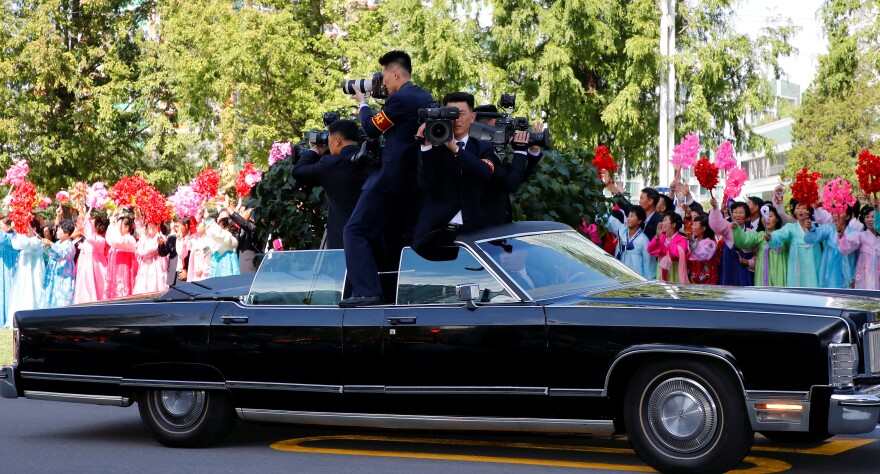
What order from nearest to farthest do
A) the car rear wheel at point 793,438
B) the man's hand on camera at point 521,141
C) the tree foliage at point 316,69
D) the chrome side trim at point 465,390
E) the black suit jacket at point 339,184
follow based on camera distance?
the chrome side trim at point 465,390, the car rear wheel at point 793,438, the man's hand on camera at point 521,141, the black suit jacket at point 339,184, the tree foliage at point 316,69

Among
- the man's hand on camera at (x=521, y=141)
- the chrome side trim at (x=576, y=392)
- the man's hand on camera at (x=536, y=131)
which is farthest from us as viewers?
the man's hand on camera at (x=536, y=131)

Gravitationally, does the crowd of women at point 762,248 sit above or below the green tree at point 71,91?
below

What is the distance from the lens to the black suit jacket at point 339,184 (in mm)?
9906

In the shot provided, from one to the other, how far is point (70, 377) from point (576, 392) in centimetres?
372

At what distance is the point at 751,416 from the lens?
23.1ft

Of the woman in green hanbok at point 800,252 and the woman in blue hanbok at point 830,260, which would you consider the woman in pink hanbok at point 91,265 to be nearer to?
the woman in green hanbok at point 800,252

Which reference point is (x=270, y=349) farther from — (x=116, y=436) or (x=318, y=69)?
(x=318, y=69)

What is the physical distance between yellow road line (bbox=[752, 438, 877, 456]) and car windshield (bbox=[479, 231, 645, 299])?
4.46ft

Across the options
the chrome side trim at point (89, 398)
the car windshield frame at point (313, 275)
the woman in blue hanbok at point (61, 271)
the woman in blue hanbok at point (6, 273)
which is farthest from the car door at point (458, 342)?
the woman in blue hanbok at point (6, 273)

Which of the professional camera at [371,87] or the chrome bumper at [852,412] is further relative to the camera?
the professional camera at [371,87]

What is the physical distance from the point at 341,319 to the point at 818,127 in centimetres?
5781

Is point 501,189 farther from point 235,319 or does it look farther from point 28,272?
point 28,272

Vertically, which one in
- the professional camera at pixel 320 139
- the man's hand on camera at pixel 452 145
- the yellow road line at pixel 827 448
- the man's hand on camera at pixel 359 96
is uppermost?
the man's hand on camera at pixel 359 96

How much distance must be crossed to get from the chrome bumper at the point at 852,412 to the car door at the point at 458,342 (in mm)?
1624
